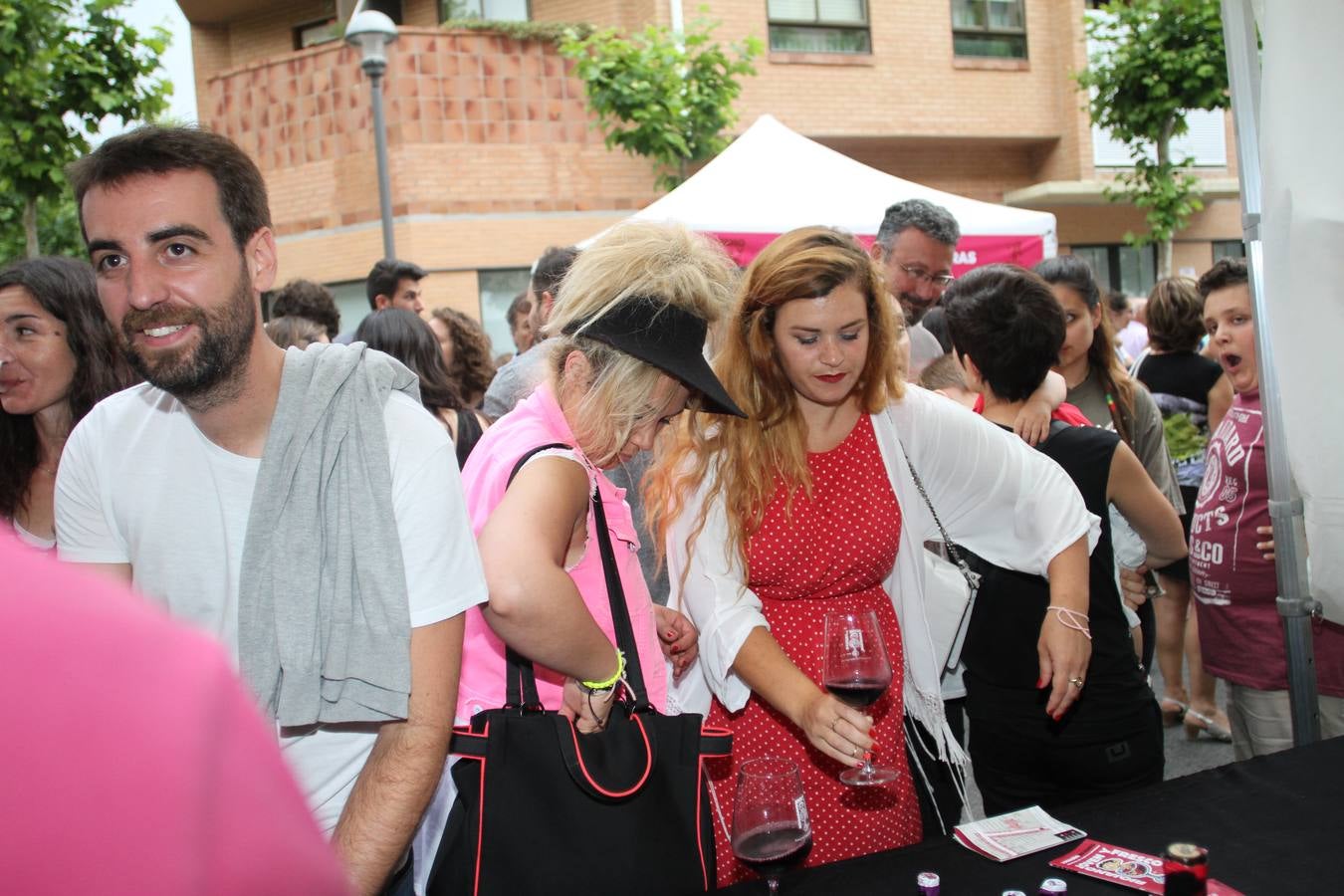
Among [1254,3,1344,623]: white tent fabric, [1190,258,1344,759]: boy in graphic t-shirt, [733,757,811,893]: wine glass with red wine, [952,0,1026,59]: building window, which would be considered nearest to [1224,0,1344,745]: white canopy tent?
[1254,3,1344,623]: white tent fabric

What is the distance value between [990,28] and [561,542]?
1559 centimetres

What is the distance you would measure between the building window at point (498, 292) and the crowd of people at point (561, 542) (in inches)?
407

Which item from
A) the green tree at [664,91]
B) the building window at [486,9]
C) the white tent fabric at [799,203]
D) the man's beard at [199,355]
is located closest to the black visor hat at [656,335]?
the man's beard at [199,355]

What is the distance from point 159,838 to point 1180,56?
50.3 ft

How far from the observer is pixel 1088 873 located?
5.55 ft

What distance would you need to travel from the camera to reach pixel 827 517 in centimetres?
252

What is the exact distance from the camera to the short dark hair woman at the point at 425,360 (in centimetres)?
439

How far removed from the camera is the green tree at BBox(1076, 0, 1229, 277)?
1320 centimetres

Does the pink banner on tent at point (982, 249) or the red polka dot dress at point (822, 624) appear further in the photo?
the pink banner on tent at point (982, 249)

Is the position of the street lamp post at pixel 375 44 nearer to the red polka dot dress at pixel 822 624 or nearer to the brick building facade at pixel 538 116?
the brick building facade at pixel 538 116

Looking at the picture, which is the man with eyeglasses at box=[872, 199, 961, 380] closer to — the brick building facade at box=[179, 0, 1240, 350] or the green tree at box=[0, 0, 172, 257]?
the green tree at box=[0, 0, 172, 257]

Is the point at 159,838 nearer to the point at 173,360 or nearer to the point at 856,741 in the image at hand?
the point at 173,360

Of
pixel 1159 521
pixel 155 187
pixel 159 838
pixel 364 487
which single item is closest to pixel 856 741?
pixel 364 487

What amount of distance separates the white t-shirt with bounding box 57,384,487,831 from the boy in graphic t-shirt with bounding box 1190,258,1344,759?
2.28 m
